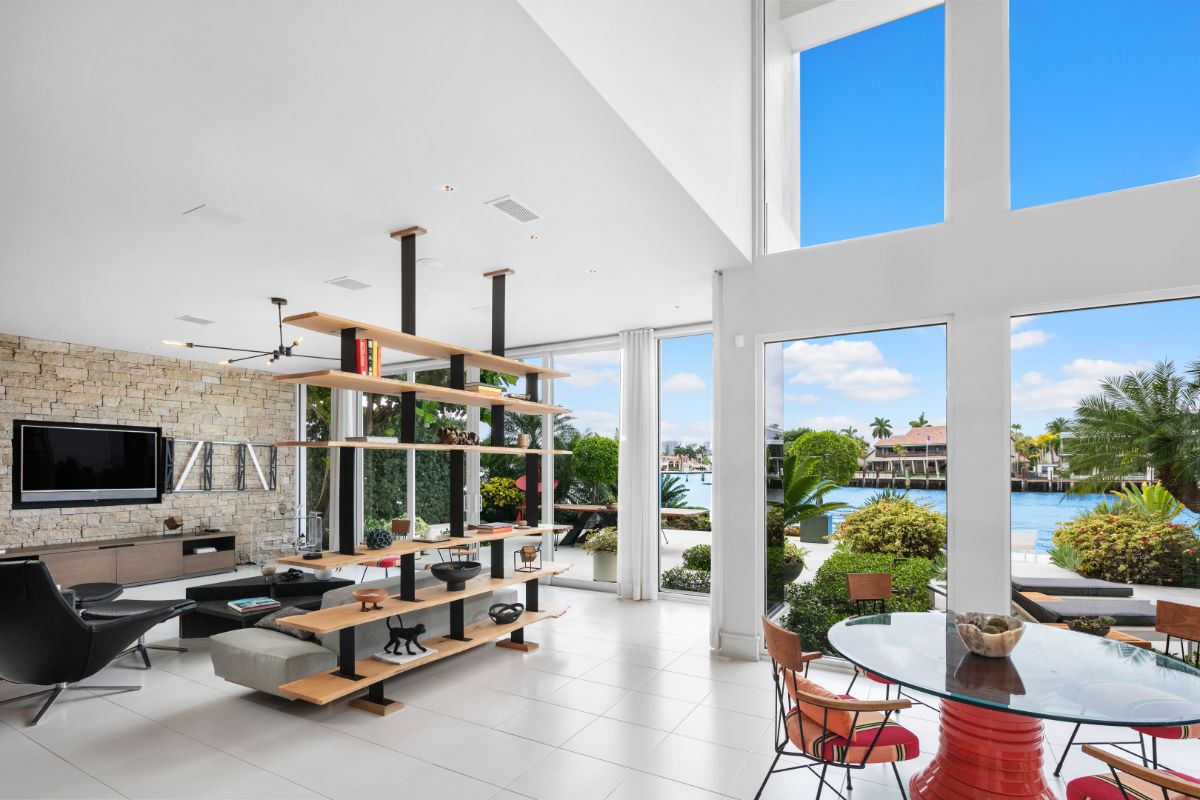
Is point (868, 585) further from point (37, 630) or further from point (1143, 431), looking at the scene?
point (37, 630)

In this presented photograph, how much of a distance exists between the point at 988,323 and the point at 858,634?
7.37 feet

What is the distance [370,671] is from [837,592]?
321 cm

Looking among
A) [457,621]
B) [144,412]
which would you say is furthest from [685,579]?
[144,412]

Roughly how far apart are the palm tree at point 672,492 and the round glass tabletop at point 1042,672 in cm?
385

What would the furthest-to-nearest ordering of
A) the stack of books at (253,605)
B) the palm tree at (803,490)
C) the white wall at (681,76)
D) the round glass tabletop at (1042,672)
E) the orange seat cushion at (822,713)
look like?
1. the stack of books at (253,605)
2. the palm tree at (803,490)
3. the orange seat cushion at (822,713)
4. the white wall at (681,76)
5. the round glass tabletop at (1042,672)

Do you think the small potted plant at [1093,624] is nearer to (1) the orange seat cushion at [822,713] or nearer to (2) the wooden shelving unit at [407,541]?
(1) the orange seat cushion at [822,713]

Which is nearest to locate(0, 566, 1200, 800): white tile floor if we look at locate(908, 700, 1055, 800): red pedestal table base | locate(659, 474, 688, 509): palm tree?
locate(908, 700, 1055, 800): red pedestal table base

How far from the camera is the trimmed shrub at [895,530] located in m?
4.24

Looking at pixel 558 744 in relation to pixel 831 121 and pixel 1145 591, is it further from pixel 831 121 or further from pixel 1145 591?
pixel 831 121

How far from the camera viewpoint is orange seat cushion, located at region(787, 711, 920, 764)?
2445 millimetres

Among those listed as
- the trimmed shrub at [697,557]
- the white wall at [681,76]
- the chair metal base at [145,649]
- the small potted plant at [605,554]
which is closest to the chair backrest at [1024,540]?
the white wall at [681,76]

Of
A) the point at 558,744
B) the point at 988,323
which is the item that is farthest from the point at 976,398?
the point at 558,744

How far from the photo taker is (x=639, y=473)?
22.4 feet

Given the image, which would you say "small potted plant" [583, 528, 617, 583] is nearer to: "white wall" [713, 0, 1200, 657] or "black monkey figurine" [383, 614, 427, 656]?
"white wall" [713, 0, 1200, 657]
